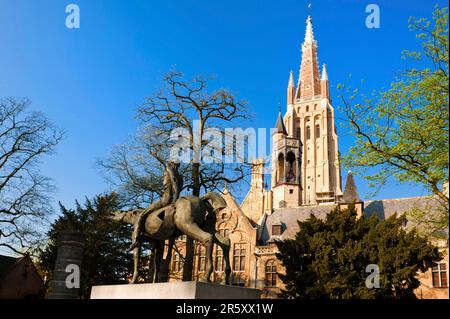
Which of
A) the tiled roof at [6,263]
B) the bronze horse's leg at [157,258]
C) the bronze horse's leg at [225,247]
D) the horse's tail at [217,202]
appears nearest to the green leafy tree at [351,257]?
the bronze horse's leg at [157,258]

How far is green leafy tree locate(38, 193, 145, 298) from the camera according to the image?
82.9 ft

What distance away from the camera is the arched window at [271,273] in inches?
1470

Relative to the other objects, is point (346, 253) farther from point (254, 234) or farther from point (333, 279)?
point (254, 234)

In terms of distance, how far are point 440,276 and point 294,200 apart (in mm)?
24798

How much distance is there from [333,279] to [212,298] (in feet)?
52.5

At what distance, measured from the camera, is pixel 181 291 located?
827cm

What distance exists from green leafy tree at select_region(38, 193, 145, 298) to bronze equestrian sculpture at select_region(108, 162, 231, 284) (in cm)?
1566

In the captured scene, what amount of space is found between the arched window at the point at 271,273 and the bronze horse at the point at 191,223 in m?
28.6

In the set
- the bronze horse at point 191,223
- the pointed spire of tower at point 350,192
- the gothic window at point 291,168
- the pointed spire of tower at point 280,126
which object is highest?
the pointed spire of tower at point 280,126

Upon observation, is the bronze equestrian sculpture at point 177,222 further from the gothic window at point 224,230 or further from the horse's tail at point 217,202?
the gothic window at point 224,230

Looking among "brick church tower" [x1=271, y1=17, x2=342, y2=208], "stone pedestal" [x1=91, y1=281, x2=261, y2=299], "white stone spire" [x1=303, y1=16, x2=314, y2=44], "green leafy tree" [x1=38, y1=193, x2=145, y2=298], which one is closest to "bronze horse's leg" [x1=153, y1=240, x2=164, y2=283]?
"stone pedestal" [x1=91, y1=281, x2=261, y2=299]

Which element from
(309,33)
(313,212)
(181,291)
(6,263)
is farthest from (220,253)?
(309,33)

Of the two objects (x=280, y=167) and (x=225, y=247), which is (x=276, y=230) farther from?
(x=225, y=247)

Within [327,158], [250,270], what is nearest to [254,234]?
[250,270]
